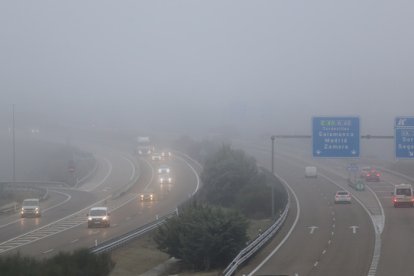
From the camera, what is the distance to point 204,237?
36469 millimetres

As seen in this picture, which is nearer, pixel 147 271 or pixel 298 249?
pixel 147 271

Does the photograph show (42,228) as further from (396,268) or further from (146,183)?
(146,183)

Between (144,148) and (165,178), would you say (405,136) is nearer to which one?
(165,178)

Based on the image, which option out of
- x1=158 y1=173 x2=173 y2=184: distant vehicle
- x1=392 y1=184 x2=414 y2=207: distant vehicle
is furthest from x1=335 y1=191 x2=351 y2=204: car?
x1=158 y1=173 x2=173 y2=184: distant vehicle

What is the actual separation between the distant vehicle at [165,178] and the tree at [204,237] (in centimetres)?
4818

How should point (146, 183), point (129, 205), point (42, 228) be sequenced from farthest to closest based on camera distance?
1. point (146, 183)
2. point (129, 205)
3. point (42, 228)

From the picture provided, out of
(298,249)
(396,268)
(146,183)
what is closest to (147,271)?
(298,249)

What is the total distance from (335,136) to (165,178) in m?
42.5

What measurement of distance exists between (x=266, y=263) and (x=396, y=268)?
4.96 meters

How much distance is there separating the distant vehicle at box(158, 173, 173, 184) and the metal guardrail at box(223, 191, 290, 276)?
38.1 meters

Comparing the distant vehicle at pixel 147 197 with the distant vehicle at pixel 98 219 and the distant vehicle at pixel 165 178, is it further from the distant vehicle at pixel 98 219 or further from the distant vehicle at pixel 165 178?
the distant vehicle at pixel 98 219

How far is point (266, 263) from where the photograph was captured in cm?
3441

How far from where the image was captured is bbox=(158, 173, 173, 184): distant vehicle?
87637 mm

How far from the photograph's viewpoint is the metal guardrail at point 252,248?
3029 centimetres
